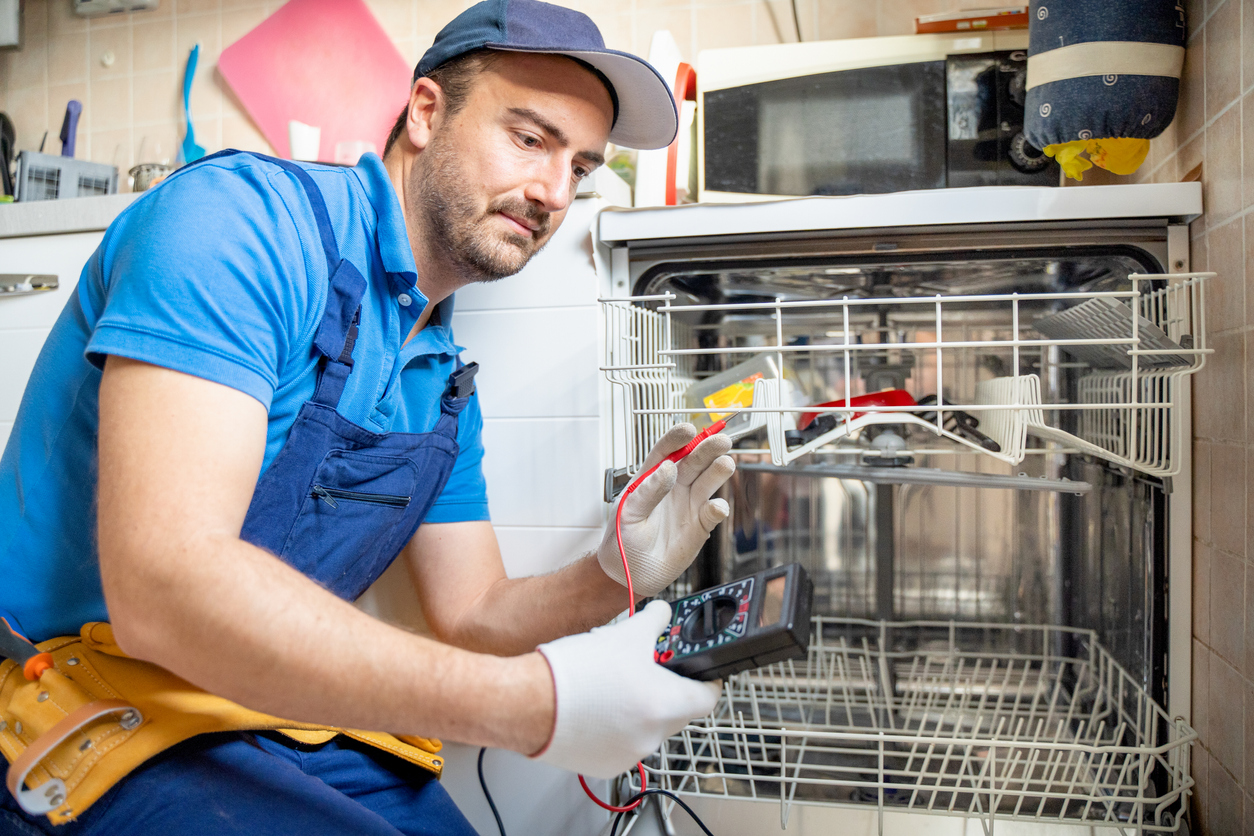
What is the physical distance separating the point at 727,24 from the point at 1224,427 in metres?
1.06

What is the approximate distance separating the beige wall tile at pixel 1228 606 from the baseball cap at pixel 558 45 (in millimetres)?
770

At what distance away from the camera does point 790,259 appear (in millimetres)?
999

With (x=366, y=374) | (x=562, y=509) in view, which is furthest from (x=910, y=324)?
(x=366, y=374)

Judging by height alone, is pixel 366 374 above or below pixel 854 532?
above

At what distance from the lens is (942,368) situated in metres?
1.13

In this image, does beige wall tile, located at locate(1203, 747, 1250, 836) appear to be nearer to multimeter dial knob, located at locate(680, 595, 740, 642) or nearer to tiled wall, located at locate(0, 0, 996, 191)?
multimeter dial knob, located at locate(680, 595, 740, 642)

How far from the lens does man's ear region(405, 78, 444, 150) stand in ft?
3.08

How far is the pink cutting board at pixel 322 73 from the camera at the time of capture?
159 cm

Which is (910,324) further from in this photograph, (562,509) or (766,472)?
(562,509)

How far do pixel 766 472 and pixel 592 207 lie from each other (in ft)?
1.77

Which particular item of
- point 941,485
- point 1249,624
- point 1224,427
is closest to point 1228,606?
point 1249,624

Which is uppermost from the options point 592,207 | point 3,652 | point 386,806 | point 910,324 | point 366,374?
point 592,207

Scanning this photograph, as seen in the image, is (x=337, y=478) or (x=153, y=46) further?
(x=153, y=46)

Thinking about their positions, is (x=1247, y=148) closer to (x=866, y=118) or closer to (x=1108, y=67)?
(x=1108, y=67)
